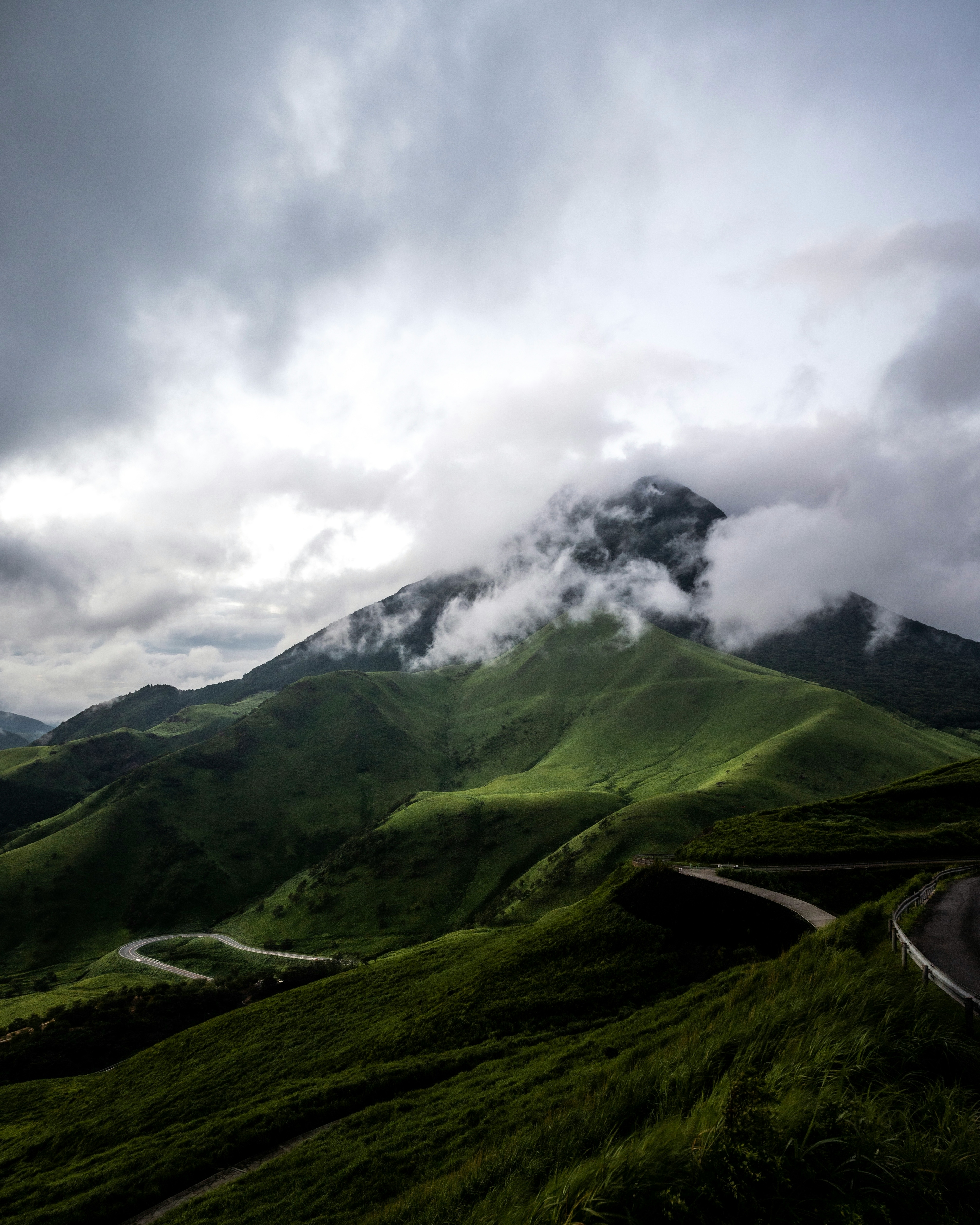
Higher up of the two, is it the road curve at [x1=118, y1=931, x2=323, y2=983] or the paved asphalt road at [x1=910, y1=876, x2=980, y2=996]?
the paved asphalt road at [x1=910, y1=876, x2=980, y2=996]

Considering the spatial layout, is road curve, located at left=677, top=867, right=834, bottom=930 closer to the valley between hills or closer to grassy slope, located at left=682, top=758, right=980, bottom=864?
the valley between hills

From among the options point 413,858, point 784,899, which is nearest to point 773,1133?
point 784,899

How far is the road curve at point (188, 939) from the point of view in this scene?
120 m

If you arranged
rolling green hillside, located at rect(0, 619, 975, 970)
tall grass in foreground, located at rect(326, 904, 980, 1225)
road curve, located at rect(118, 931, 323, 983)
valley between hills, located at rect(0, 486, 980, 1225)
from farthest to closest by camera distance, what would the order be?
rolling green hillside, located at rect(0, 619, 975, 970) → road curve, located at rect(118, 931, 323, 983) → valley between hills, located at rect(0, 486, 980, 1225) → tall grass in foreground, located at rect(326, 904, 980, 1225)

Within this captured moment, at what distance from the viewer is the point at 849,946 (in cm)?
2186

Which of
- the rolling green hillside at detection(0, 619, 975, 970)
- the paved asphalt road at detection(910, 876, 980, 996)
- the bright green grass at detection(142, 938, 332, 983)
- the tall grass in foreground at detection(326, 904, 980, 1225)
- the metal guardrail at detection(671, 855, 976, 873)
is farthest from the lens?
the rolling green hillside at detection(0, 619, 975, 970)

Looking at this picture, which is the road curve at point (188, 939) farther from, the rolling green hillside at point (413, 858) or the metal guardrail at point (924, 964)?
the metal guardrail at point (924, 964)

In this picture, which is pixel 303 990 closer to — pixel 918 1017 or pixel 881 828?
pixel 918 1017

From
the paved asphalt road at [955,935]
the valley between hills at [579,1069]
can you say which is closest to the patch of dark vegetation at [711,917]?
the valley between hills at [579,1069]

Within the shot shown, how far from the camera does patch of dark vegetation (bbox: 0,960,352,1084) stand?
2414 inches

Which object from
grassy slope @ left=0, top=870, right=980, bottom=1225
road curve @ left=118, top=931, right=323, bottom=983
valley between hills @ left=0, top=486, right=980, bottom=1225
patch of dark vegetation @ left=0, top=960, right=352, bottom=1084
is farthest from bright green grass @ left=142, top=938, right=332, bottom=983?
grassy slope @ left=0, top=870, right=980, bottom=1225

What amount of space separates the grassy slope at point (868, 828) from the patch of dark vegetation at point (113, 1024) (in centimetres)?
4436

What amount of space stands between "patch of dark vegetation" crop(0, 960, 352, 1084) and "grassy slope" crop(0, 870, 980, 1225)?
49.1 feet

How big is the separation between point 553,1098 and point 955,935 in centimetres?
1776
